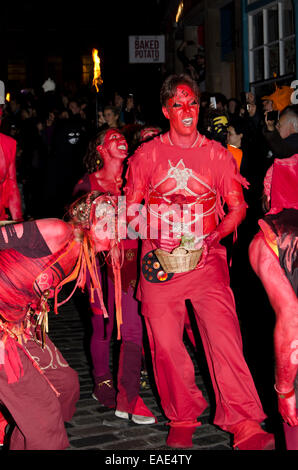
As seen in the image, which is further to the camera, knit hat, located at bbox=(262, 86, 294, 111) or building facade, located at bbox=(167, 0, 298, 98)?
building facade, located at bbox=(167, 0, 298, 98)

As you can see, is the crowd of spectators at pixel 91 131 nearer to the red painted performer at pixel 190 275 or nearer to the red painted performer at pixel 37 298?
the red painted performer at pixel 190 275

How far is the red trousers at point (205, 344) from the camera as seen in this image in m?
3.88

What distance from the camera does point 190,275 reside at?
3.96 meters

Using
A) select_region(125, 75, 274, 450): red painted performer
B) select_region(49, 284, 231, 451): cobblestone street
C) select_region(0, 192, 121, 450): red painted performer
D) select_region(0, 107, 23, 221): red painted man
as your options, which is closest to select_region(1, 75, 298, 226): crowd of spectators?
select_region(125, 75, 274, 450): red painted performer

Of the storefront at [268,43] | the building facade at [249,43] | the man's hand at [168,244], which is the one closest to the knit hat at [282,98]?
the man's hand at [168,244]

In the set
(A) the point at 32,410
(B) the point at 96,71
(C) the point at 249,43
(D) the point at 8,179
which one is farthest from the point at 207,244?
(C) the point at 249,43

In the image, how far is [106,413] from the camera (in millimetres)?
4469

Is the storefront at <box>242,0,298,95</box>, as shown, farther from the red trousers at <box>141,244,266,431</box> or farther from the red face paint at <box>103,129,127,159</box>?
the red trousers at <box>141,244,266,431</box>

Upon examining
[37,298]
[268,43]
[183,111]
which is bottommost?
[37,298]

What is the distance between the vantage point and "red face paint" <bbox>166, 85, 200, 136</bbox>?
4000mm

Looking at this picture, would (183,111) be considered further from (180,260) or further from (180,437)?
(180,437)

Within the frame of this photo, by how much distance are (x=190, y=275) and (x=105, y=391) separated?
1293mm

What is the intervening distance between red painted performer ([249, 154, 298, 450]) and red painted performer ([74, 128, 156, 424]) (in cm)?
144

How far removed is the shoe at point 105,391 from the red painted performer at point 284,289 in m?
1.83
